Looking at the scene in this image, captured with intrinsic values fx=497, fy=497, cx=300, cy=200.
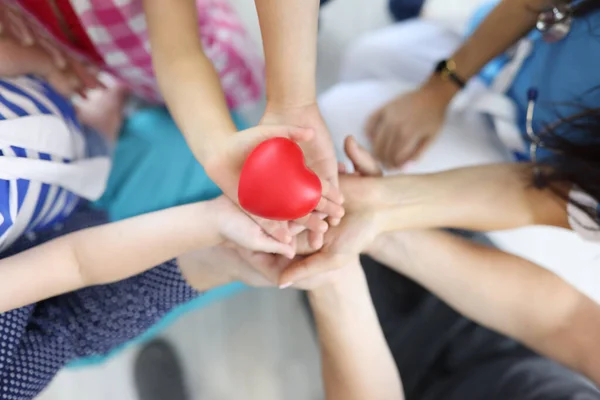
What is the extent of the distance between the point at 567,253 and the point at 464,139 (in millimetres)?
234

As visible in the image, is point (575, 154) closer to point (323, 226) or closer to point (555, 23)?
point (555, 23)

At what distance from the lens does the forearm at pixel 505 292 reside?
605mm

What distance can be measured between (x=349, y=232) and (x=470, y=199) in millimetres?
172

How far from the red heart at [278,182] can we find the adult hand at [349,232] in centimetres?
14

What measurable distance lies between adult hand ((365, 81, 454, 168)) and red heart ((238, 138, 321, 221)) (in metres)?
0.33

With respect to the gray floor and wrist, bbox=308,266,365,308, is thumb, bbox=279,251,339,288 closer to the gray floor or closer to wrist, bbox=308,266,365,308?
wrist, bbox=308,266,365,308

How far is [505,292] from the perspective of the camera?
0.63 m

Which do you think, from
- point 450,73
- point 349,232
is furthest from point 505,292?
point 450,73

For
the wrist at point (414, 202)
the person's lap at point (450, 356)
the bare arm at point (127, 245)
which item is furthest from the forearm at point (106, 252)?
the person's lap at point (450, 356)

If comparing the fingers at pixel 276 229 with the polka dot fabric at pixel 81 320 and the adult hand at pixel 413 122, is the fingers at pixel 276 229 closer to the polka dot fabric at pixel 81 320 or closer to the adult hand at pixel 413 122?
the polka dot fabric at pixel 81 320

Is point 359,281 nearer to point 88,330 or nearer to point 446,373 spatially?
point 446,373

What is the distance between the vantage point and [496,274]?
2.09 ft

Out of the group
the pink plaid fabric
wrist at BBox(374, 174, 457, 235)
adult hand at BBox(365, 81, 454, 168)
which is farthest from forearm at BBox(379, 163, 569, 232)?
the pink plaid fabric

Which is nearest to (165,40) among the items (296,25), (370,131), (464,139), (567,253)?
(296,25)
